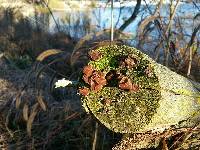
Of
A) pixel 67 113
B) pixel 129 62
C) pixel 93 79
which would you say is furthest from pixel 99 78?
pixel 67 113

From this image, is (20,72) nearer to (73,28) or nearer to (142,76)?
(73,28)

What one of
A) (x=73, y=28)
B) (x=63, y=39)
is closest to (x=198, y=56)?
(x=63, y=39)

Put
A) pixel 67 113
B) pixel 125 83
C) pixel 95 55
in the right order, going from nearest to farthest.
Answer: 1. pixel 125 83
2. pixel 95 55
3. pixel 67 113

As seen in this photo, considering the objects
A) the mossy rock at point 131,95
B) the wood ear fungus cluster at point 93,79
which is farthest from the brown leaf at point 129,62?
the wood ear fungus cluster at point 93,79

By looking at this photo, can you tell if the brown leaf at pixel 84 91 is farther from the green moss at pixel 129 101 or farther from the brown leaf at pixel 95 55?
the brown leaf at pixel 95 55

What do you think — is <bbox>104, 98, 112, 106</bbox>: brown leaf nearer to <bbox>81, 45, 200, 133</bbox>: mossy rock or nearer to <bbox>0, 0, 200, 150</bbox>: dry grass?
<bbox>81, 45, 200, 133</bbox>: mossy rock

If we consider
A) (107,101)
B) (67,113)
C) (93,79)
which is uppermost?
(93,79)

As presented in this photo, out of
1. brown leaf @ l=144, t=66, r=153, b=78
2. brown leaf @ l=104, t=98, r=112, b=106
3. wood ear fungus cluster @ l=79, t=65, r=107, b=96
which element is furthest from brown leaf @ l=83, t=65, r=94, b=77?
brown leaf @ l=144, t=66, r=153, b=78

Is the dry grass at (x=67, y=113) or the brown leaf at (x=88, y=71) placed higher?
the brown leaf at (x=88, y=71)

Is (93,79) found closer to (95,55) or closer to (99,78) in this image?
(99,78)
